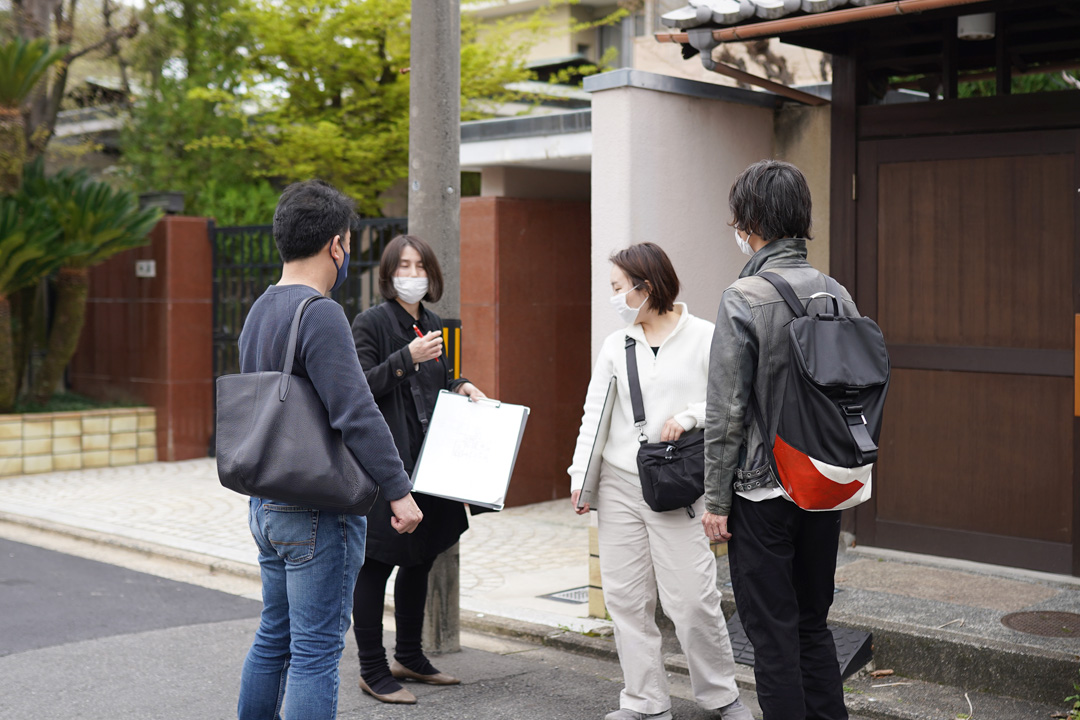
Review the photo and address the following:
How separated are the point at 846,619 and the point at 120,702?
3.06 metres

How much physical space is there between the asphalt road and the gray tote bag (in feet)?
5.05

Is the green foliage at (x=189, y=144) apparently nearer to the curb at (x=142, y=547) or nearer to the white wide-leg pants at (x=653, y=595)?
the curb at (x=142, y=547)

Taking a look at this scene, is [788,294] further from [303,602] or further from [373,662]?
[373,662]

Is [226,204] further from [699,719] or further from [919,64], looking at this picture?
[699,719]

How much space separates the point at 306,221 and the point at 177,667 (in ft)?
8.51

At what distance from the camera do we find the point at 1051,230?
588 cm

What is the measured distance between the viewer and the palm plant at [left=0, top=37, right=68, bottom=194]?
1071 centimetres

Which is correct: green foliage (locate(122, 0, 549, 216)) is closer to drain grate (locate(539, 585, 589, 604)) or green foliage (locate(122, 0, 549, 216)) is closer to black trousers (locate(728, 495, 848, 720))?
drain grate (locate(539, 585, 589, 604))

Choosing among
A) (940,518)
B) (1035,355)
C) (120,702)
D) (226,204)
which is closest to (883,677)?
(940,518)

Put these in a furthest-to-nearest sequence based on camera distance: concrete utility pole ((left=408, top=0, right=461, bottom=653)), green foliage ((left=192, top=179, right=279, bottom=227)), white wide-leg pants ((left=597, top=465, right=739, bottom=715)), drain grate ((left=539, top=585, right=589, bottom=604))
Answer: green foliage ((left=192, top=179, right=279, bottom=227)), drain grate ((left=539, top=585, right=589, bottom=604)), concrete utility pole ((left=408, top=0, right=461, bottom=653)), white wide-leg pants ((left=597, top=465, right=739, bottom=715))

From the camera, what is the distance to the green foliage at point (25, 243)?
10.5 metres

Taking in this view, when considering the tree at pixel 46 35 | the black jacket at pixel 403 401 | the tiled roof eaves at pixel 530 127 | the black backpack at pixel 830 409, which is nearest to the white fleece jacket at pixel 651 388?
the black jacket at pixel 403 401

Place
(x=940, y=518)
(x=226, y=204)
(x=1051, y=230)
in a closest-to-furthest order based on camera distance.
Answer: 1. (x=1051, y=230)
2. (x=940, y=518)
3. (x=226, y=204)

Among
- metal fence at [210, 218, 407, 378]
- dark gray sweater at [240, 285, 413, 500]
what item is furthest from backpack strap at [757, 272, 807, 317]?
metal fence at [210, 218, 407, 378]
